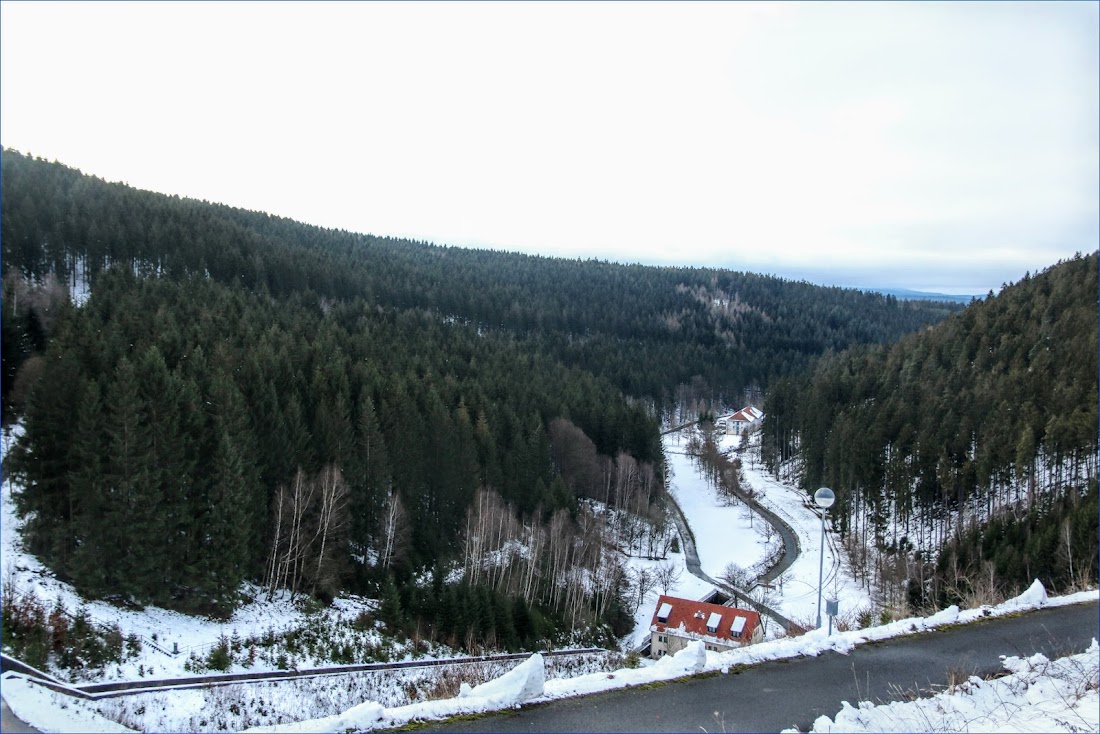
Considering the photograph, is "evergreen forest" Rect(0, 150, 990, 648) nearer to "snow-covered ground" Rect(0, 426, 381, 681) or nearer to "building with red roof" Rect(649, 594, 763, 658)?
"snow-covered ground" Rect(0, 426, 381, 681)

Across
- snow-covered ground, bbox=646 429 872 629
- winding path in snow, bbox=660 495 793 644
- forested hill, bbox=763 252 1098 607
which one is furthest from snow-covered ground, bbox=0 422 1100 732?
forested hill, bbox=763 252 1098 607

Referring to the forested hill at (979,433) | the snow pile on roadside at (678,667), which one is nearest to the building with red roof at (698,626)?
the forested hill at (979,433)

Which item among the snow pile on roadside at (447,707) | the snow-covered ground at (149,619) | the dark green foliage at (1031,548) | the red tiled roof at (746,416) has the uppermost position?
the snow pile on roadside at (447,707)

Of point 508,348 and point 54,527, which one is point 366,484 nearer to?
point 54,527

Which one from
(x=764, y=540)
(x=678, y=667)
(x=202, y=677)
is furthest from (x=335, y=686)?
(x=764, y=540)

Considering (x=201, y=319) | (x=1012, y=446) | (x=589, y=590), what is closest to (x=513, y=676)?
(x=589, y=590)

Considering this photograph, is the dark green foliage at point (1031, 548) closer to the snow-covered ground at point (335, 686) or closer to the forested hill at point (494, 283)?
the snow-covered ground at point (335, 686)

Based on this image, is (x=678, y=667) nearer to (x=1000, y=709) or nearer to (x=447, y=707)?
(x=447, y=707)

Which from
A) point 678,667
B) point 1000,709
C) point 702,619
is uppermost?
point 1000,709
